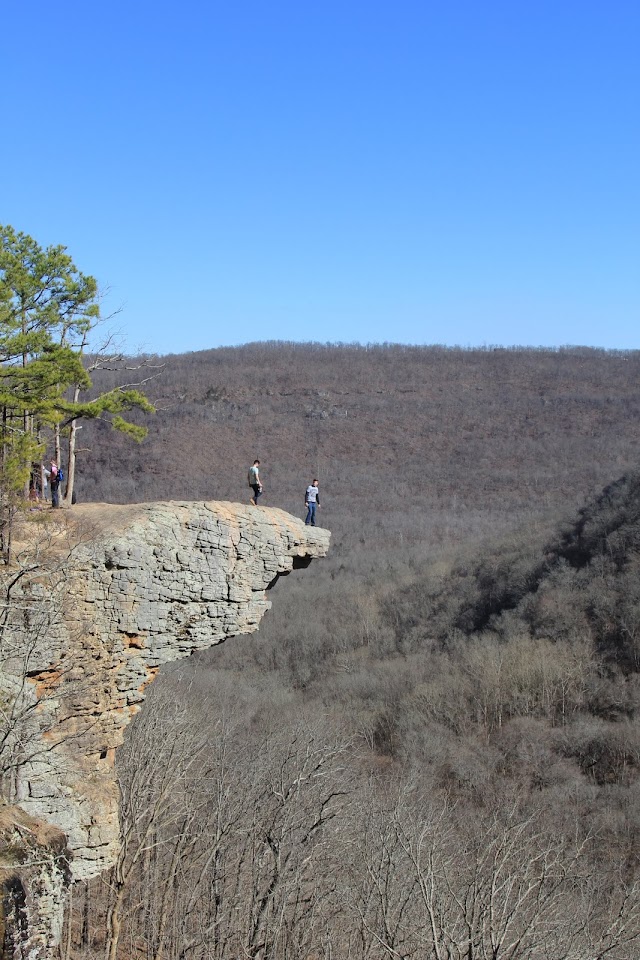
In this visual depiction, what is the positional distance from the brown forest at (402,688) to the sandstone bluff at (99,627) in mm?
1545

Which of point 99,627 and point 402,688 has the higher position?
point 99,627

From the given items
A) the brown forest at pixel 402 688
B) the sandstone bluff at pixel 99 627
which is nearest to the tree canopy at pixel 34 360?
the sandstone bluff at pixel 99 627

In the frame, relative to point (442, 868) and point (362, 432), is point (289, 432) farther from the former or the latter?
point (442, 868)

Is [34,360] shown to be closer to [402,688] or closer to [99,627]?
[99,627]

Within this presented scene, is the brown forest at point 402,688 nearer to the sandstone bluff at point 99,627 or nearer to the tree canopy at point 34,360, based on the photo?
the sandstone bluff at point 99,627

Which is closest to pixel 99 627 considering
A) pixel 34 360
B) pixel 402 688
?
pixel 34 360

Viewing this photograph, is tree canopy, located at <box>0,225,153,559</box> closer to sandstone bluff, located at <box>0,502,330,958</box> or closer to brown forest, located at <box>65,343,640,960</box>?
sandstone bluff, located at <box>0,502,330,958</box>

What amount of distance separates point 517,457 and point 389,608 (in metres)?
27.1

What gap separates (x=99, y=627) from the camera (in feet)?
42.4

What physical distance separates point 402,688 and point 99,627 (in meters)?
26.6

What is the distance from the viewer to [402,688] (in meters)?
37.8

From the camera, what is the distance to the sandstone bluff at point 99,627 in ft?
39.2

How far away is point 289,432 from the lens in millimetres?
→ 72750

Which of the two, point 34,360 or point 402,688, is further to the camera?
point 402,688
